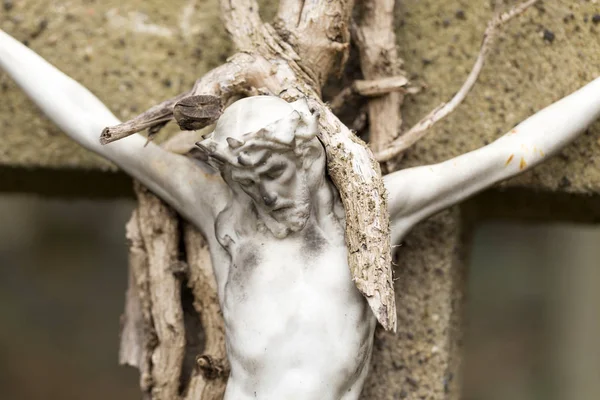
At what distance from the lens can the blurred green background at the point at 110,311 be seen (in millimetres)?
2080

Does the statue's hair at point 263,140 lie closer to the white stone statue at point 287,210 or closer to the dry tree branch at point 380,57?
the white stone statue at point 287,210

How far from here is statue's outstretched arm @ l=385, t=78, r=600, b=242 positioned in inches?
46.2

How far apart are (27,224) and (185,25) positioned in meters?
1.00

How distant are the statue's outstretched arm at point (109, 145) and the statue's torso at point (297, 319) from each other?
11 cm

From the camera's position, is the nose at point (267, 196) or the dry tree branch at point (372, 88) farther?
the dry tree branch at point (372, 88)

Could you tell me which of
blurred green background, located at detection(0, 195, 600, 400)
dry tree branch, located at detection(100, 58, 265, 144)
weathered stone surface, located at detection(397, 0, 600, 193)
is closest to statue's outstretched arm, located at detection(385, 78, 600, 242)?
weathered stone surface, located at detection(397, 0, 600, 193)

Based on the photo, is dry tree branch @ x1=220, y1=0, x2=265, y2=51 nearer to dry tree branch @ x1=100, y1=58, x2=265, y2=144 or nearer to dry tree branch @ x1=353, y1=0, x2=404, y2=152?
dry tree branch @ x1=100, y1=58, x2=265, y2=144

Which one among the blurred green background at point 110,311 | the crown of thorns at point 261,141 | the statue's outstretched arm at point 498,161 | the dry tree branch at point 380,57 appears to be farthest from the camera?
the blurred green background at point 110,311

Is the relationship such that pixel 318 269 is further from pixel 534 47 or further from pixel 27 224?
pixel 27 224

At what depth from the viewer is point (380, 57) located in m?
1.28

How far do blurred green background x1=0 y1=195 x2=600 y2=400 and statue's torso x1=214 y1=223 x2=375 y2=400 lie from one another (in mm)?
1006

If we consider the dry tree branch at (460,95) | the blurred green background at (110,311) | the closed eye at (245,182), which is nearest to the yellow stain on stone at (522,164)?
the dry tree branch at (460,95)

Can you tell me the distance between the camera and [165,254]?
1.28 meters

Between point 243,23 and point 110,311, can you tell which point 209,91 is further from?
point 110,311
